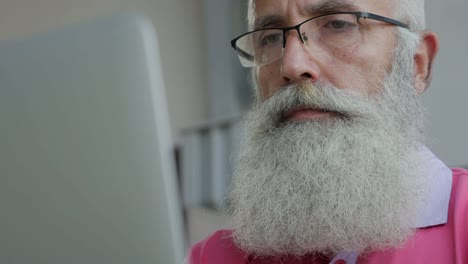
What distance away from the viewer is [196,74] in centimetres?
425

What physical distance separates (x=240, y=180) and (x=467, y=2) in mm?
1270

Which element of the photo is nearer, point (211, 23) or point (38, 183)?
point (38, 183)

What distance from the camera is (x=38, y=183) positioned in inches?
16.0

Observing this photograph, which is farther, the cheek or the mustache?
the cheek

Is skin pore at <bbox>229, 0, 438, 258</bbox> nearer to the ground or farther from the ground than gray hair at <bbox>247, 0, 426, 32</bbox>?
nearer to the ground

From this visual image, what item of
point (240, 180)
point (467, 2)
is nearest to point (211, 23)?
point (467, 2)

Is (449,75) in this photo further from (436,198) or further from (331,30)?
(436,198)

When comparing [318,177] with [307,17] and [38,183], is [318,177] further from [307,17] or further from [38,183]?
[38,183]

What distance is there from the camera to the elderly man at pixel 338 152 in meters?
1.08

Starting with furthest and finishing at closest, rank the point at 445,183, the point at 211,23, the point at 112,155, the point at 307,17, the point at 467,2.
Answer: the point at 211,23, the point at 467,2, the point at 307,17, the point at 445,183, the point at 112,155

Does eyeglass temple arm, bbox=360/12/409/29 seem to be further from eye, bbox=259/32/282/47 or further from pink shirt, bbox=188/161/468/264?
pink shirt, bbox=188/161/468/264

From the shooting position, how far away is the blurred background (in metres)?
3.86

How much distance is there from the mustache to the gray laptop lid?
78 cm

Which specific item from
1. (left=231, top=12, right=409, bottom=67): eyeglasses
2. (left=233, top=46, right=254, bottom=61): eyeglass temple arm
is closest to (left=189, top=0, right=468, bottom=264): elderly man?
(left=231, top=12, right=409, bottom=67): eyeglasses
